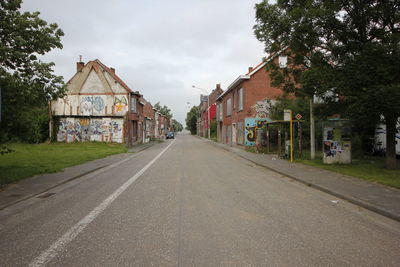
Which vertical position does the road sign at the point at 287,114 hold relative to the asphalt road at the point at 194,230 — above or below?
above

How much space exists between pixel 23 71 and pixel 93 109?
22.3 metres

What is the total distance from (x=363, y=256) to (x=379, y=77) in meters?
7.74

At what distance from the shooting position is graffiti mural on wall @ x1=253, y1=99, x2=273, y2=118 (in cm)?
2605

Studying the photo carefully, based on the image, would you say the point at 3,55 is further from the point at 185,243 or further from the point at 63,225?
the point at 185,243

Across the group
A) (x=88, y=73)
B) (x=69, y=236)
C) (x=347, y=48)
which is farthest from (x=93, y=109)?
(x=69, y=236)

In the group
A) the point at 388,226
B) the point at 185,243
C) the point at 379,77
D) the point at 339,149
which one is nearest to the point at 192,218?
the point at 185,243

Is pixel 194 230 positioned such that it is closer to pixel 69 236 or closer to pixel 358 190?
pixel 69 236

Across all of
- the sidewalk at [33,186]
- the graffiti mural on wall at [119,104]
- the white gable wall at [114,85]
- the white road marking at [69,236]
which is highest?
the white gable wall at [114,85]

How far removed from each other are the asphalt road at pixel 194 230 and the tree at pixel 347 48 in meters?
4.25

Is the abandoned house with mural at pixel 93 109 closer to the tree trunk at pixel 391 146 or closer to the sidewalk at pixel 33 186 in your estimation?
the sidewalk at pixel 33 186

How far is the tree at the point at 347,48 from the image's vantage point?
30.8 feet

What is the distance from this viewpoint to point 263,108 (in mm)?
26234

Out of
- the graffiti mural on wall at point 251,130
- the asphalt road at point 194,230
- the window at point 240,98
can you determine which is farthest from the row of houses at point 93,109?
the asphalt road at point 194,230

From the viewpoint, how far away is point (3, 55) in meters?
8.15
